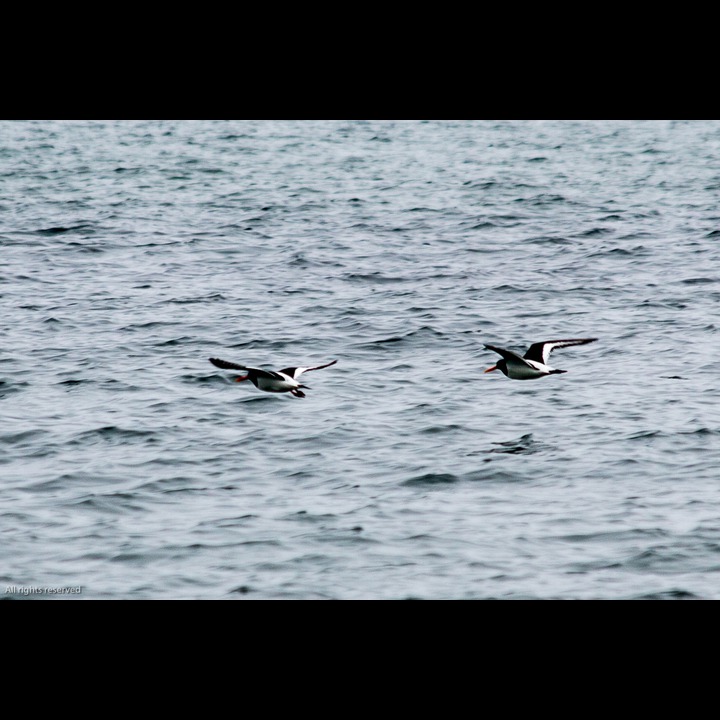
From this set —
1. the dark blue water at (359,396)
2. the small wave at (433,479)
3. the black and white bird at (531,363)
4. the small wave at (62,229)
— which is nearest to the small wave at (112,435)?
the dark blue water at (359,396)

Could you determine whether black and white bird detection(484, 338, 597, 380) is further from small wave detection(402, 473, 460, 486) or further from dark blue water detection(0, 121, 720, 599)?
small wave detection(402, 473, 460, 486)

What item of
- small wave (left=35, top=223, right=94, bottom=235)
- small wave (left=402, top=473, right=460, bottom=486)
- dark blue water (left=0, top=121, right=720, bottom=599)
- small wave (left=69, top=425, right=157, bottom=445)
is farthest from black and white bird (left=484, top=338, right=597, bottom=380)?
small wave (left=35, top=223, right=94, bottom=235)

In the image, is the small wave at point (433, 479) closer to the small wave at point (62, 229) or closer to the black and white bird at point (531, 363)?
the black and white bird at point (531, 363)

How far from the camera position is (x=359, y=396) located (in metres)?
16.7

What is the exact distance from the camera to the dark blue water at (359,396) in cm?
1177

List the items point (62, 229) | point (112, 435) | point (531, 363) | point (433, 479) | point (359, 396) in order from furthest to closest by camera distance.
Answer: point (62, 229)
point (359, 396)
point (112, 435)
point (531, 363)
point (433, 479)

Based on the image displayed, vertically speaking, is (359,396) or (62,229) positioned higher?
(62,229)

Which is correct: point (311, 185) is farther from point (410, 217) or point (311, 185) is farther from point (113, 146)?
point (113, 146)

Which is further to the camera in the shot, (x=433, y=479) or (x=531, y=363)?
(x=531, y=363)

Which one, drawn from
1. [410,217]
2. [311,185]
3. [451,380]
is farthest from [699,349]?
[311,185]

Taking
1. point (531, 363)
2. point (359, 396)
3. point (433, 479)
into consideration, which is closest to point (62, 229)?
point (359, 396)

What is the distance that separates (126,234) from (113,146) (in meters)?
20.6

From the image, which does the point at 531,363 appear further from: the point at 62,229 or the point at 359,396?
the point at 62,229

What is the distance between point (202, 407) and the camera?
642 inches
